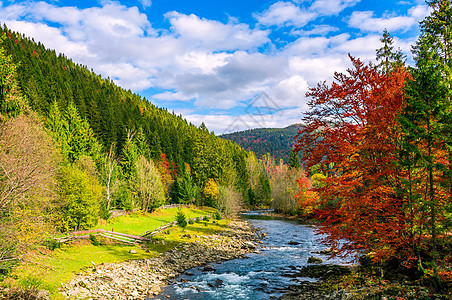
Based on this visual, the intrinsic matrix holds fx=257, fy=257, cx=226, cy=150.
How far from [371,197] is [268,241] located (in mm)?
24396

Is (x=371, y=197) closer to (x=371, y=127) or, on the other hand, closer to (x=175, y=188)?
(x=371, y=127)

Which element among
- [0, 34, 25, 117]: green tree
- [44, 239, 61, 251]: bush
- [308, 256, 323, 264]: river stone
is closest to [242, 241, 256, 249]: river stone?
[308, 256, 323, 264]: river stone

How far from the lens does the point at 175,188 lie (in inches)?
2773

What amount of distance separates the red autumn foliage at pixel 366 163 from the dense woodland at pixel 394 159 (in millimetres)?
46

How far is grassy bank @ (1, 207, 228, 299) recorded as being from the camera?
519 inches

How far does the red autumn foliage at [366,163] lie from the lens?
488 inches

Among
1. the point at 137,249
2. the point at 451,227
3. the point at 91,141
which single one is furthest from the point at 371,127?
the point at 91,141

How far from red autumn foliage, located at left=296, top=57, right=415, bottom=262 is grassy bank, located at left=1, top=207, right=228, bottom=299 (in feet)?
49.3

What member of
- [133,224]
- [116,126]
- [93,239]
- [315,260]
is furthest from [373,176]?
[116,126]

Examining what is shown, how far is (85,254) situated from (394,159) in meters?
23.3

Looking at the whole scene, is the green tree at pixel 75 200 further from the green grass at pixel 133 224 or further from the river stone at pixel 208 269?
the river stone at pixel 208 269

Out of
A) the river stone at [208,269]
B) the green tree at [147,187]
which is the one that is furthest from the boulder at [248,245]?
the green tree at [147,187]

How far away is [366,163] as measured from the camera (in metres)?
13.1

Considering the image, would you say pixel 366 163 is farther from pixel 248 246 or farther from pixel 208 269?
pixel 248 246
